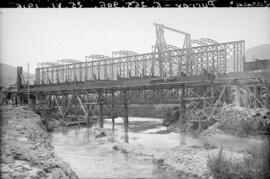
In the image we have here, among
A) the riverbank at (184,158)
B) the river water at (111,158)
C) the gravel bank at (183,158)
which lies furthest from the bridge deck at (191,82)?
the riverbank at (184,158)

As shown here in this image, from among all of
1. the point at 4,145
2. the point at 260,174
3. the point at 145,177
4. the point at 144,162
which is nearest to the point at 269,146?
the point at 260,174

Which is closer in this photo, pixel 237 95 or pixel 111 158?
pixel 111 158

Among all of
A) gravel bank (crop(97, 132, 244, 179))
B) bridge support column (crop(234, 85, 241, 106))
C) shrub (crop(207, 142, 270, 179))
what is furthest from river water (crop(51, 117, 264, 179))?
bridge support column (crop(234, 85, 241, 106))

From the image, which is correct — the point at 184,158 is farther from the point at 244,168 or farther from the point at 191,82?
the point at 191,82

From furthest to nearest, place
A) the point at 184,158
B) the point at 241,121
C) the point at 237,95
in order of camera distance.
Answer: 1. the point at 237,95
2. the point at 241,121
3. the point at 184,158

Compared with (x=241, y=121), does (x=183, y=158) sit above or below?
below

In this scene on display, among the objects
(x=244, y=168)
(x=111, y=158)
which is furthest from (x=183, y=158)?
(x=111, y=158)

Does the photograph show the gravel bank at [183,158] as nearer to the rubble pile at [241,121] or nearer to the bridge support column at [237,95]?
the rubble pile at [241,121]

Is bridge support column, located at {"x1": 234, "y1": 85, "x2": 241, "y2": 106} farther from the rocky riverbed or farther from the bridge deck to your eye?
the rocky riverbed

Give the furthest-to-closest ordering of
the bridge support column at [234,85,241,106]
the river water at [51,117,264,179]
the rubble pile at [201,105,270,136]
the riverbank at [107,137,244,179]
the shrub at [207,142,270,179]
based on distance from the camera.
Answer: the bridge support column at [234,85,241,106]
the rubble pile at [201,105,270,136]
the river water at [51,117,264,179]
the riverbank at [107,137,244,179]
the shrub at [207,142,270,179]

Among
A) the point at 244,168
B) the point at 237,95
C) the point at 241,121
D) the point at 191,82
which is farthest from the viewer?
the point at 191,82
